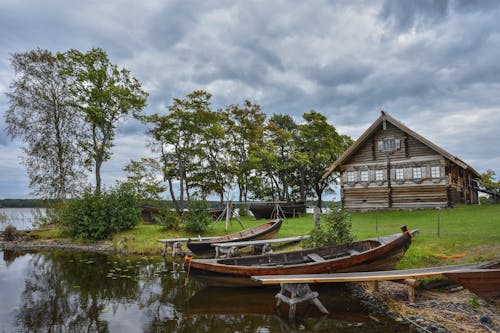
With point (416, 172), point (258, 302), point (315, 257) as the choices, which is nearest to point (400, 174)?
point (416, 172)

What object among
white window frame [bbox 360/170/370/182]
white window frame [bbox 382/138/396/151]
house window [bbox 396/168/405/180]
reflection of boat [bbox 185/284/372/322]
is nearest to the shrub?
reflection of boat [bbox 185/284/372/322]

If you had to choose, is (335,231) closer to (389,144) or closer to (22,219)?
(389,144)

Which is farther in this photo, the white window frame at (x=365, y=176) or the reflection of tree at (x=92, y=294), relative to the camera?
the white window frame at (x=365, y=176)

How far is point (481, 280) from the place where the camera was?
661 centimetres

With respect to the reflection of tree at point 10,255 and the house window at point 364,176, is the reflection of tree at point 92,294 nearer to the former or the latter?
the reflection of tree at point 10,255

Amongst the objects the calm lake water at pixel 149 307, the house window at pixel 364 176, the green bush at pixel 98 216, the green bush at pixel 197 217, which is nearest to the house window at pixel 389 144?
the house window at pixel 364 176

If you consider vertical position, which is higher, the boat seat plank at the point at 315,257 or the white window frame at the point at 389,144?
the white window frame at the point at 389,144

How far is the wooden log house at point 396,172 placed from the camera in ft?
80.0

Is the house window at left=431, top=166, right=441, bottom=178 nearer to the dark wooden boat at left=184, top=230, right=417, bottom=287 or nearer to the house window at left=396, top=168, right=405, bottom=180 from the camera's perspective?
the house window at left=396, top=168, right=405, bottom=180

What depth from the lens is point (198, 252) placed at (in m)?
15.1

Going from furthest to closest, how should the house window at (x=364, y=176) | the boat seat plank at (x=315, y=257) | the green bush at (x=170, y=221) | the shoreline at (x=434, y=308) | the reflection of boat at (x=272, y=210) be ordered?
the reflection of boat at (x=272, y=210) → the house window at (x=364, y=176) → the green bush at (x=170, y=221) → the boat seat plank at (x=315, y=257) → the shoreline at (x=434, y=308)

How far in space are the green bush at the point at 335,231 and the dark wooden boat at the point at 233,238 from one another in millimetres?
4645

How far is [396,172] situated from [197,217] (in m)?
16.1

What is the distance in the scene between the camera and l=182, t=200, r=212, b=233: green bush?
776 inches
